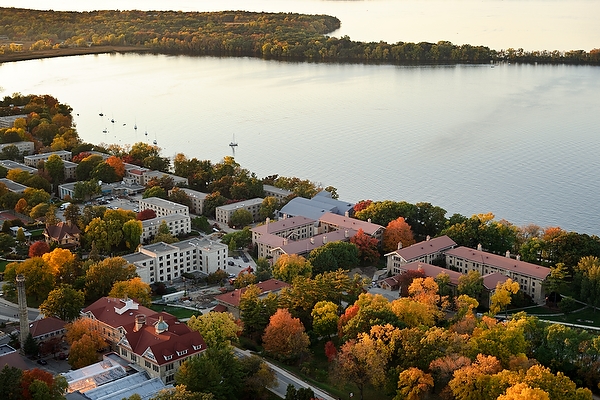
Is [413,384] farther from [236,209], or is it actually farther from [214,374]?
[236,209]

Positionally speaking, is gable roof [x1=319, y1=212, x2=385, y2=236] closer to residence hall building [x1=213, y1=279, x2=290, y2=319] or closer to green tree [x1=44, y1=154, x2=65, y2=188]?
residence hall building [x1=213, y1=279, x2=290, y2=319]

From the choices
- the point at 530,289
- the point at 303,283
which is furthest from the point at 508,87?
the point at 303,283

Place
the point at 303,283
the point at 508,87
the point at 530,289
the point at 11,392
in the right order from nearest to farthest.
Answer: the point at 11,392 < the point at 303,283 < the point at 530,289 < the point at 508,87

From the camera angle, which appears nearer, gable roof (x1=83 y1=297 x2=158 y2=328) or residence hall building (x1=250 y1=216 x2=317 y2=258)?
gable roof (x1=83 y1=297 x2=158 y2=328)

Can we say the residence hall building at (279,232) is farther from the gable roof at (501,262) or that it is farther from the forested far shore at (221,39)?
the forested far shore at (221,39)

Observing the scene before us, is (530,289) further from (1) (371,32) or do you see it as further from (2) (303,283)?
(1) (371,32)

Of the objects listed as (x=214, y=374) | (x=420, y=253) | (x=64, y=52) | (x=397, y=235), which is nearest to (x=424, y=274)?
(x=420, y=253)

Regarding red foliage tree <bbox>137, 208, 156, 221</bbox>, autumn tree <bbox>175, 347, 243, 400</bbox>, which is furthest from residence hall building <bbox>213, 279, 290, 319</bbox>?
red foliage tree <bbox>137, 208, 156, 221</bbox>
